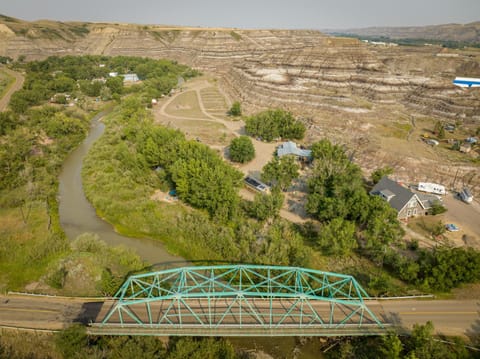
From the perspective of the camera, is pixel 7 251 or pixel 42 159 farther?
pixel 42 159

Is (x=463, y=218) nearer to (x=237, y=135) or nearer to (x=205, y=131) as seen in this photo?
(x=237, y=135)

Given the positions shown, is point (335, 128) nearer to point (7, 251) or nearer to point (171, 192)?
point (171, 192)

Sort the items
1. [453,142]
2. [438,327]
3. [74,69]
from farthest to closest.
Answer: [74,69]
[453,142]
[438,327]

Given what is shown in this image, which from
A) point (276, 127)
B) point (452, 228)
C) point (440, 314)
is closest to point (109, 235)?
point (440, 314)

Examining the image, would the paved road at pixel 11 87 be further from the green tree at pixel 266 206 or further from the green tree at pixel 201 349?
the green tree at pixel 201 349

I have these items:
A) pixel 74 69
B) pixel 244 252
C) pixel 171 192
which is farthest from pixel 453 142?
pixel 74 69
